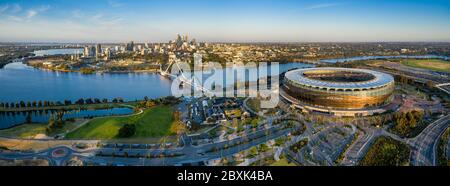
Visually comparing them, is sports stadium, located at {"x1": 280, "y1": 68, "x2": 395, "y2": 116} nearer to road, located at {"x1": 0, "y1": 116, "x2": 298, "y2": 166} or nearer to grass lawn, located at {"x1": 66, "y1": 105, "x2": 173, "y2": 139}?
road, located at {"x1": 0, "y1": 116, "x2": 298, "y2": 166}

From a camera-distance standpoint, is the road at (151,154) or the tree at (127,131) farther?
the tree at (127,131)

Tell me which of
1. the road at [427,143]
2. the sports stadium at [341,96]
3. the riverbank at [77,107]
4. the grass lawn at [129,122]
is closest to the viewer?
the road at [427,143]

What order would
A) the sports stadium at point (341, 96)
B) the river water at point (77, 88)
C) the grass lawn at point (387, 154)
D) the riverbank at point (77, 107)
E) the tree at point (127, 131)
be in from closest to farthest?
the grass lawn at point (387, 154), the tree at point (127, 131), the sports stadium at point (341, 96), the river water at point (77, 88), the riverbank at point (77, 107)

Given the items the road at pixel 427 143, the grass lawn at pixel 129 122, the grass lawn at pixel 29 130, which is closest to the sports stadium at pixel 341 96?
the road at pixel 427 143

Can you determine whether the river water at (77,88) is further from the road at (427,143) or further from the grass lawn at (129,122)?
the road at (427,143)

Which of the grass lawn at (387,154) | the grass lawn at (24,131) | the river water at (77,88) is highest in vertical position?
the river water at (77,88)

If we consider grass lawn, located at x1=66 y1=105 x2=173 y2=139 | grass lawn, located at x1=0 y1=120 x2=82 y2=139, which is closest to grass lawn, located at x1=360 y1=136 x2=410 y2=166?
grass lawn, located at x1=66 y1=105 x2=173 y2=139
